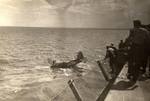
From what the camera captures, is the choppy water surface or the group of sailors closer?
the group of sailors

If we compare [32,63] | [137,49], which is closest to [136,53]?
[137,49]

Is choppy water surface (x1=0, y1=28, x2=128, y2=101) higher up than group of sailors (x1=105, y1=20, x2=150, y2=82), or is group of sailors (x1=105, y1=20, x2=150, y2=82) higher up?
group of sailors (x1=105, y1=20, x2=150, y2=82)

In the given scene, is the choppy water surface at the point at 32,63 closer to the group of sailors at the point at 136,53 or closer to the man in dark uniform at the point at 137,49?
the group of sailors at the point at 136,53

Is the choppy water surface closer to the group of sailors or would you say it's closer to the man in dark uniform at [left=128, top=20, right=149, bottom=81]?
the group of sailors

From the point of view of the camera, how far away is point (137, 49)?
1025 cm

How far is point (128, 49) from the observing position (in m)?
10.6

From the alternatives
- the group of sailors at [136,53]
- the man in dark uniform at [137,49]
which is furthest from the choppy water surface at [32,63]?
the man in dark uniform at [137,49]

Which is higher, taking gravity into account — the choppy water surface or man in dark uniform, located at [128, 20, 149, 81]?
man in dark uniform, located at [128, 20, 149, 81]

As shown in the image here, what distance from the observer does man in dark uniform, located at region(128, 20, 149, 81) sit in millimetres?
10086

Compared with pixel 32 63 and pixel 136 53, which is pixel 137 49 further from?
pixel 32 63

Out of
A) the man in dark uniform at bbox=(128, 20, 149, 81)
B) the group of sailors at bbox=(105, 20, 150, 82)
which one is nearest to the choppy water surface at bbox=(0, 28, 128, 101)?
the group of sailors at bbox=(105, 20, 150, 82)

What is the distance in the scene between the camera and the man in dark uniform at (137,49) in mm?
10086

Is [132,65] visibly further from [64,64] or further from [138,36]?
[64,64]

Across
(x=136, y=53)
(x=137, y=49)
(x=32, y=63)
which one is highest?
(x=137, y=49)
